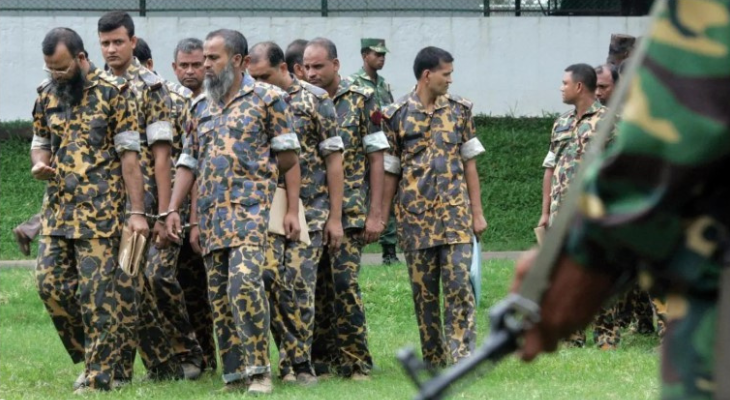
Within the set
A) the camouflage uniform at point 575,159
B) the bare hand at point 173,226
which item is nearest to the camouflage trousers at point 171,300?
the bare hand at point 173,226

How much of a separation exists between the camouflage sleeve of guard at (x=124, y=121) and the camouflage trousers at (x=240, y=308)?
2.75 ft

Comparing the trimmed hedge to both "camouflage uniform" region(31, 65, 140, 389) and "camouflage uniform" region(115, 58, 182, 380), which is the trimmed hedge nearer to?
"camouflage uniform" region(115, 58, 182, 380)

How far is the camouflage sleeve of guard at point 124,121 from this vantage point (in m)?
8.73

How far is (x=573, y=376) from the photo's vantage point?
919cm

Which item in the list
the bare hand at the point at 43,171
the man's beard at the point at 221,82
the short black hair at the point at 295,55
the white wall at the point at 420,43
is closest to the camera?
the bare hand at the point at 43,171

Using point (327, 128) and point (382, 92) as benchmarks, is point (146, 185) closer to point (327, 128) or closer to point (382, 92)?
point (327, 128)

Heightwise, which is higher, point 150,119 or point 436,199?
point 150,119

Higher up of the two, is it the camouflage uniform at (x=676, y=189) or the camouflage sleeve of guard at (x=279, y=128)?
the camouflage uniform at (x=676, y=189)

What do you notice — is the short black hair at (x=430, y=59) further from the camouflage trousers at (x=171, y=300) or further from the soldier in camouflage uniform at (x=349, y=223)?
the camouflage trousers at (x=171, y=300)

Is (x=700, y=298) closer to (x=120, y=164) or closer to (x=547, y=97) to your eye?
(x=120, y=164)

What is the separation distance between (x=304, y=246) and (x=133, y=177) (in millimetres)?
1317

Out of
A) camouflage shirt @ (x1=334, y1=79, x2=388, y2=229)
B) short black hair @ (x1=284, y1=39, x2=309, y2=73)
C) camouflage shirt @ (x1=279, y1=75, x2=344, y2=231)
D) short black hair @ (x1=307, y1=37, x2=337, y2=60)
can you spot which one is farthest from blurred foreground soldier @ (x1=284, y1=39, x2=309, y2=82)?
camouflage shirt @ (x1=279, y1=75, x2=344, y2=231)

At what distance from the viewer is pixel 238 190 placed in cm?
857

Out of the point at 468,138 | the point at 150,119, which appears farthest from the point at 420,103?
the point at 150,119
